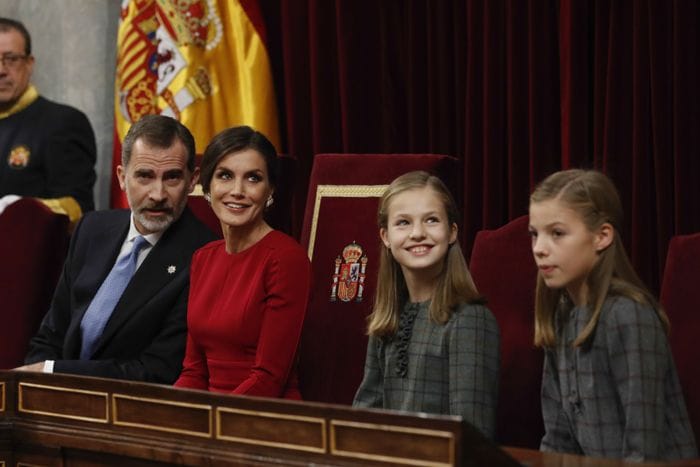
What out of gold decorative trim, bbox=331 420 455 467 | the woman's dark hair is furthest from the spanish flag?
gold decorative trim, bbox=331 420 455 467

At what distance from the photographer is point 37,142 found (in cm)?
492

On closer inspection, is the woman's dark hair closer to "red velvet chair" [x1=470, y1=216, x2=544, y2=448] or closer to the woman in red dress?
the woman in red dress

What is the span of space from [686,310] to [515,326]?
1.42ft

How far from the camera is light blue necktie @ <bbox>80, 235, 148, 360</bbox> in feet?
11.2

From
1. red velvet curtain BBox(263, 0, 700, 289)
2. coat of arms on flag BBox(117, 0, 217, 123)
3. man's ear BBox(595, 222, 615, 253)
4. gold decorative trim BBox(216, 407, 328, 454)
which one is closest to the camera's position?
gold decorative trim BBox(216, 407, 328, 454)

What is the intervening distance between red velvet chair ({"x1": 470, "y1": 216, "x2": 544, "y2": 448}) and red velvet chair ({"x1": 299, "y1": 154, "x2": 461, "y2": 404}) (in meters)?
0.28

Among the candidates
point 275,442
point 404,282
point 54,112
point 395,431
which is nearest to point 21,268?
point 54,112

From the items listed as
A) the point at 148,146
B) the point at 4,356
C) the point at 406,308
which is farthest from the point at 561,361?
the point at 4,356

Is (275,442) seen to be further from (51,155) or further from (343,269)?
(51,155)

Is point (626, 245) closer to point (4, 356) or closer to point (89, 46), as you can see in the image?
point (4, 356)

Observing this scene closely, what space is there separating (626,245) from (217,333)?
1415 mm

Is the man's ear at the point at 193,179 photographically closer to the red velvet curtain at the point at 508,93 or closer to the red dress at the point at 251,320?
the red dress at the point at 251,320

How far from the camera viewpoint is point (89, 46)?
214 inches

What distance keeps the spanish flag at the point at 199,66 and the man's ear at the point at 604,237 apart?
2266 millimetres
